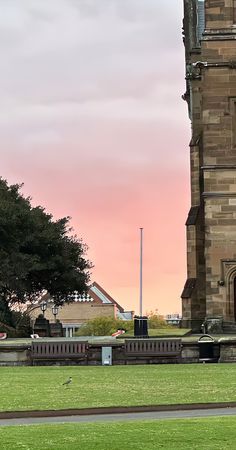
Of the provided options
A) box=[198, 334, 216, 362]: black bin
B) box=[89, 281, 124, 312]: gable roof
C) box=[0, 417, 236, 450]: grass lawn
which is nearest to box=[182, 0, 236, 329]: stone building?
box=[198, 334, 216, 362]: black bin

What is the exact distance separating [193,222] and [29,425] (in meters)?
38.3

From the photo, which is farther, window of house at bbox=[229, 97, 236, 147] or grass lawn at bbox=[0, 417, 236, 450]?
window of house at bbox=[229, 97, 236, 147]

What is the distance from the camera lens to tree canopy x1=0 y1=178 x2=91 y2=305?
7000 centimetres

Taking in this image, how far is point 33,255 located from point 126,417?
2154 inches

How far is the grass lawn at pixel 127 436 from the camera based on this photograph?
13750 mm

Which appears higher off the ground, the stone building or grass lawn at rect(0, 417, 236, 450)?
the stone building

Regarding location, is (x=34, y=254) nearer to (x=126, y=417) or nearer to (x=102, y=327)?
(x=102, y=327)

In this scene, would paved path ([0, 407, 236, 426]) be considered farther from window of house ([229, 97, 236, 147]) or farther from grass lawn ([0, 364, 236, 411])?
window of house ([229, 97, 236, 147])

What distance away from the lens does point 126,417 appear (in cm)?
1773

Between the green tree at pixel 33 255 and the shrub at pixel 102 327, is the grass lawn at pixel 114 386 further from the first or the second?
the shrub at pixel 102 327

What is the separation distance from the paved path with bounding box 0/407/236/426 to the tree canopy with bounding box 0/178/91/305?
165 feet

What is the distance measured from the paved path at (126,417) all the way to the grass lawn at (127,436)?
84cm

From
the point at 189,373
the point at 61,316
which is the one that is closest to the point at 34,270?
the point at 189,373

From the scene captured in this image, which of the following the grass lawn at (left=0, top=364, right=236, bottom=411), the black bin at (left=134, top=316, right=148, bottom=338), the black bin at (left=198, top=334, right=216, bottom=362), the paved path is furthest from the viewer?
the black bin at (left=134, top=316, right=148, bottom=338)
